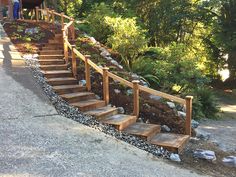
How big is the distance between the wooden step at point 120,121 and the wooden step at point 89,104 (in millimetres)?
572

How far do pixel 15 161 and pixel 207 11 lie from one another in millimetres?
16468

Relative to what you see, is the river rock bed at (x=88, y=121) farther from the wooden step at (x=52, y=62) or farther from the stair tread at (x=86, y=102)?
the wooden step at (x=52, y=62)

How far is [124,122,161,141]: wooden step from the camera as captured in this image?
7122 mm

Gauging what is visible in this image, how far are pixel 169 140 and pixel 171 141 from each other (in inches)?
3.6

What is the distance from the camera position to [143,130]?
7.41 metres

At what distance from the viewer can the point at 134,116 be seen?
814cm

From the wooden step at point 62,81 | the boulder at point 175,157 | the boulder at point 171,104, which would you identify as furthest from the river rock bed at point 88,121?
the boulder at point 171,104

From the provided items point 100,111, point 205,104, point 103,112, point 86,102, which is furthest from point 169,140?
point 205,104

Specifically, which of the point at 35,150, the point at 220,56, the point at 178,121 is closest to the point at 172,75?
the point at 178,121

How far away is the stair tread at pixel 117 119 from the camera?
7.54 m

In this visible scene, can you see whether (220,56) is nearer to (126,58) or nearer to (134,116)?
(126,58)

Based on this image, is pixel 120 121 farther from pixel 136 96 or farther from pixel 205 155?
→ pixel 205 155

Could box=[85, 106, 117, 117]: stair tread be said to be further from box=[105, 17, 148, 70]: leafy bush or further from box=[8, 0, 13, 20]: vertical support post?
box=[8, 0, 13, 20]: vertical support post

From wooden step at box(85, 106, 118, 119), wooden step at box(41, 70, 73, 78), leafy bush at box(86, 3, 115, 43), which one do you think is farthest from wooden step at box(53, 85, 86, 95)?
leafy bush at box(86, 3, 115, 43)
